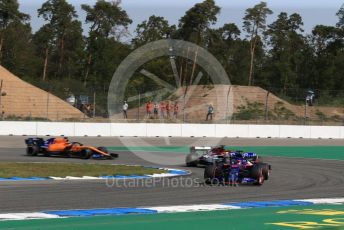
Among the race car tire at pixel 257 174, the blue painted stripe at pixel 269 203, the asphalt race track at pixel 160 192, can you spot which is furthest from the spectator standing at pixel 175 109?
the blue painted stripe at pixel 269 203

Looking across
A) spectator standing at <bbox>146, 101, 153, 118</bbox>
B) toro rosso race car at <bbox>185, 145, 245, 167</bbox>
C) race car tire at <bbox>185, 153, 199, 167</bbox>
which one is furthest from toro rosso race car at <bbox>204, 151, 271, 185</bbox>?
spectator standing at <bbox>146, 101, 153, 118</bbox>

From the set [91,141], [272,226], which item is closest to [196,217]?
[272,226]

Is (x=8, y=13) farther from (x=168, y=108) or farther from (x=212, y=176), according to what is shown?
(x=212, y=176)

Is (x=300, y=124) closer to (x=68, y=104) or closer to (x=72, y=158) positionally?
(x=68, y=104)

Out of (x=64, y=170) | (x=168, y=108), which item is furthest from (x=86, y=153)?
(x=168, y=108)

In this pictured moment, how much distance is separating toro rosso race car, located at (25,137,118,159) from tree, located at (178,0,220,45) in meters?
56.5

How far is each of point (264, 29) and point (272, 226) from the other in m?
86.1

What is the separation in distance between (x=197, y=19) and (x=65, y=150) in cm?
5988

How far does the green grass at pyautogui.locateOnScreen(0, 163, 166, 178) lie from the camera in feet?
55.0

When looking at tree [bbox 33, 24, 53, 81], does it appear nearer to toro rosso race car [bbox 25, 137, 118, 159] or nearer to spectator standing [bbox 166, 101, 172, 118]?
spectator standing [bbox 166, 101, 172, 118]

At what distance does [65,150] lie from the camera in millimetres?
23891

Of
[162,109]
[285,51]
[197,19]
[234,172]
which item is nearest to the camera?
[234,172]

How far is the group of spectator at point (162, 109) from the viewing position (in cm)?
4234

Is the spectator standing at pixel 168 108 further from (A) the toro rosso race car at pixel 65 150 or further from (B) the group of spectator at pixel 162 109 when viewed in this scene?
(A) the toro rosso race car at pixel 65 150
